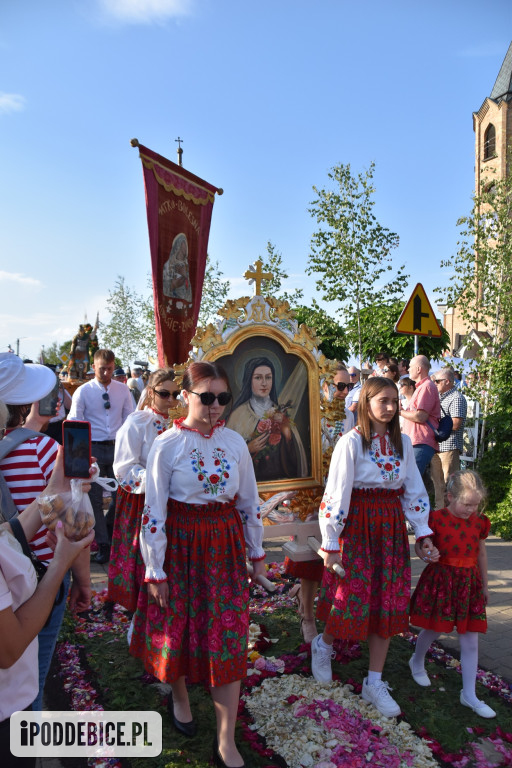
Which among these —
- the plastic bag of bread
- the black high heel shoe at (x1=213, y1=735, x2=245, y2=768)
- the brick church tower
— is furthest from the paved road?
the brick church tower

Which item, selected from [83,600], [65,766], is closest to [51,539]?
→ [83,600]

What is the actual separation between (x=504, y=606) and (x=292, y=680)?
2391mm

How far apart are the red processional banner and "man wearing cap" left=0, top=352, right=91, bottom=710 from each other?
3.45m

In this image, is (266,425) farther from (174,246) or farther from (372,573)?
(174,246)

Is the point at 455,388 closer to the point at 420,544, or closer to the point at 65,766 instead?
the point at 420,544

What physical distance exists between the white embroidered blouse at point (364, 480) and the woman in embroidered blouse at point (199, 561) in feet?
2.10

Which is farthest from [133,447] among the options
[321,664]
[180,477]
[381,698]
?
[381,698]

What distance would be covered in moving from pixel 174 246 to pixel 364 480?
3.83m

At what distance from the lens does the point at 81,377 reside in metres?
12.0

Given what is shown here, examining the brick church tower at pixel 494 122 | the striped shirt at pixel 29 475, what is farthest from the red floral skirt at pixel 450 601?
the brick church tower at pixel 494 122

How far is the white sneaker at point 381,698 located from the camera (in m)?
3.10

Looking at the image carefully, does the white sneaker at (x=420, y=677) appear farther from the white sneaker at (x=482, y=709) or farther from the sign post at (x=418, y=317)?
the sign post at (x=418, y=317)

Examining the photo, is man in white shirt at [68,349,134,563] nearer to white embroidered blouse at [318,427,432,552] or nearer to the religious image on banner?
the religious image on banner

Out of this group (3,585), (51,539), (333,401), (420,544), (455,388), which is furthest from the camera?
(455,388)
